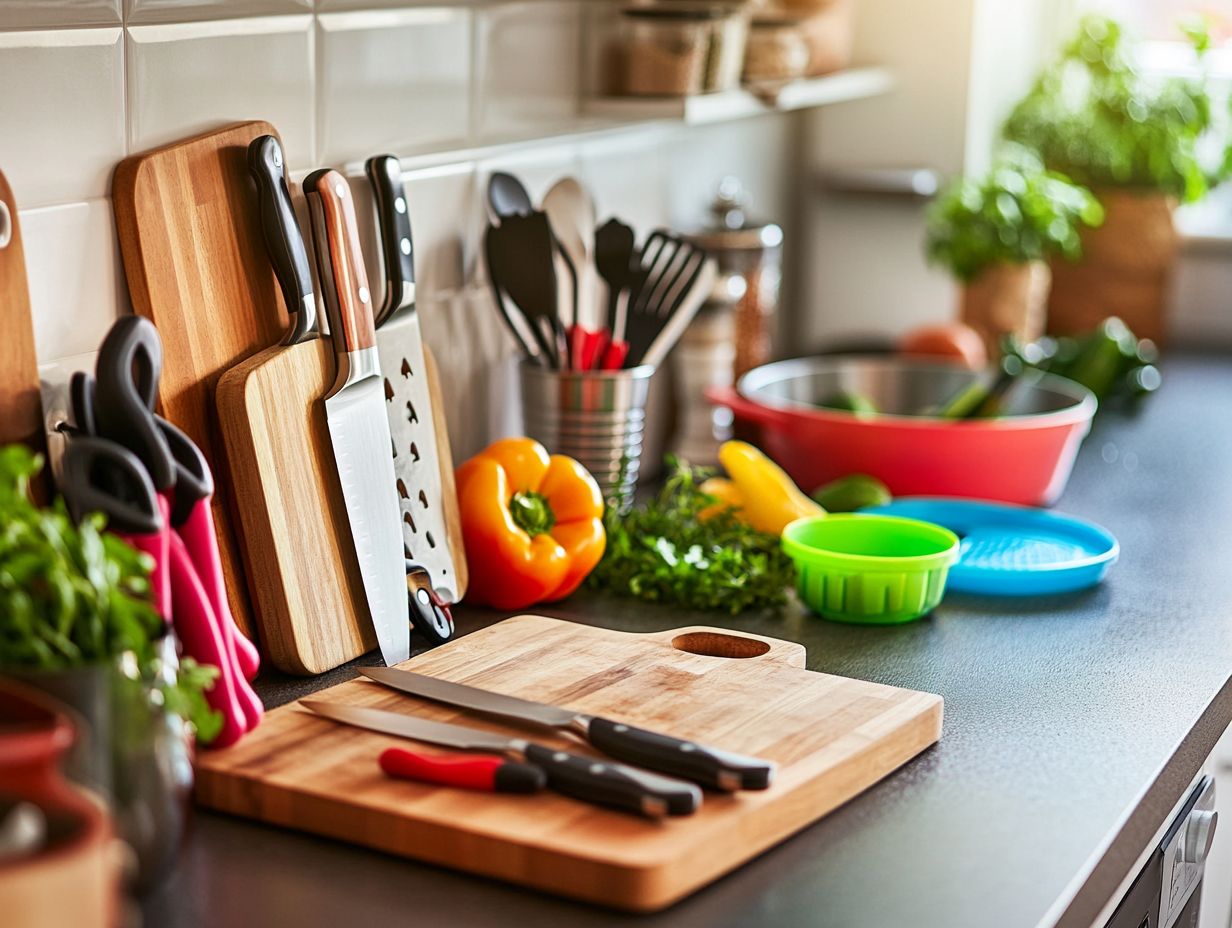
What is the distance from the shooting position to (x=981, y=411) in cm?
183

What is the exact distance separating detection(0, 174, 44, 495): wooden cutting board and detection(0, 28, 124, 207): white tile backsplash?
0.13 feet

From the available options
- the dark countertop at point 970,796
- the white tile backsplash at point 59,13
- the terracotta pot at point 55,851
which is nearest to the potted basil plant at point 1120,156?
the dark countertop at point 970,796

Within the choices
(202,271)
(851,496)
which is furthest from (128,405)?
(851,496)

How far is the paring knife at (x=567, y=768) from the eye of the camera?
90cm

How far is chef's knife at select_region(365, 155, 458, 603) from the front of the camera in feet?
4.22

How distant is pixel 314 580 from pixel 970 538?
0.69 metres

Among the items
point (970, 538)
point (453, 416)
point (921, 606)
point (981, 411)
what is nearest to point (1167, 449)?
point (981, 411)

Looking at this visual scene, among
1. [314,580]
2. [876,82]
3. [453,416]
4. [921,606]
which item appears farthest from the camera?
[876,82]

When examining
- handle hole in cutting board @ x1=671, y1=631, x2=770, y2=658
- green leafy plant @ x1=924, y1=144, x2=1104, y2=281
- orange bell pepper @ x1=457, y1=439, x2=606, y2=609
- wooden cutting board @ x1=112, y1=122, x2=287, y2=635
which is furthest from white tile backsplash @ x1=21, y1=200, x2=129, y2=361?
green leafy plant @ x1=924, y1=144, x2=1104, y2=281

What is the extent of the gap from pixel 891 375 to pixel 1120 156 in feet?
2.17

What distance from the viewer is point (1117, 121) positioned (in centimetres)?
244

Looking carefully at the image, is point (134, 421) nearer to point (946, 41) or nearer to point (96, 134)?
point (96, 134)

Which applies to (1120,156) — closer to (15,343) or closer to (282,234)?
(282,234)

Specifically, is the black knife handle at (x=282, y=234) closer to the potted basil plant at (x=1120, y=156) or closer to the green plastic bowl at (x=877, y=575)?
the green plastic bowl at (x=877, y=575)
